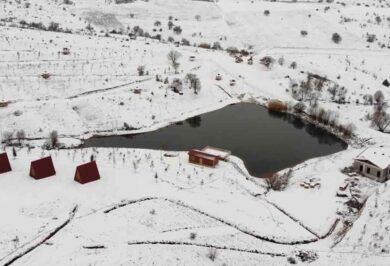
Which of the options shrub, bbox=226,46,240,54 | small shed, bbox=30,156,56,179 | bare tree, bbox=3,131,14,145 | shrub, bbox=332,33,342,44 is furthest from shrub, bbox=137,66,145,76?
shrub, bbox=332,33,342,44

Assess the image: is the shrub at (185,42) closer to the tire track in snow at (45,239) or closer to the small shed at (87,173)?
the small shed at (87,173)

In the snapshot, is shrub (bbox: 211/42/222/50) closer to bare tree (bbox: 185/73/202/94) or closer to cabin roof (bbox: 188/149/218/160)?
bare tree (bbox: 185/73/202/94)

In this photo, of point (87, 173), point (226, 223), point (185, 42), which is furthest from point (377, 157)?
point (185, 42)

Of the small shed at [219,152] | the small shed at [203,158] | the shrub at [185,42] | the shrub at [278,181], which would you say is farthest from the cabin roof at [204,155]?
the shrub at [185,42]

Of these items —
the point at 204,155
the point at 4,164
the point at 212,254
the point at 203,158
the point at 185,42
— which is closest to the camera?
the point at 212,254

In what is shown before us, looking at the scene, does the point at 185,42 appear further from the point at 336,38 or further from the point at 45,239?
the point at 45,239

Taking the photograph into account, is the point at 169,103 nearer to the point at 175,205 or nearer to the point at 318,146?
the point at 318,146
